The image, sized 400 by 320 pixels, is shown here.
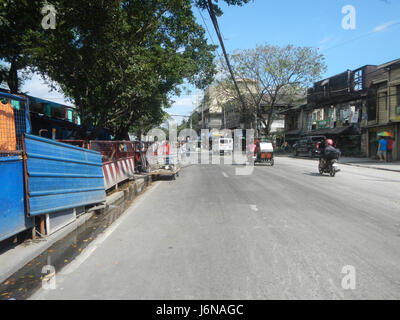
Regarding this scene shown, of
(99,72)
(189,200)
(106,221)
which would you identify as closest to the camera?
A: (106,221)

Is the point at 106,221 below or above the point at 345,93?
below

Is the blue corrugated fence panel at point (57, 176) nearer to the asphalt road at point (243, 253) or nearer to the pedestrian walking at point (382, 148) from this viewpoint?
the asphalt road at point (243, 253)

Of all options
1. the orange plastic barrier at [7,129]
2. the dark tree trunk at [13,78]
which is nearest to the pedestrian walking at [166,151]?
the dark tree trunk at [13,78]

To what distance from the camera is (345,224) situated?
5.94 metres

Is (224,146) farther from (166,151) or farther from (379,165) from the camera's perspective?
(166,151)

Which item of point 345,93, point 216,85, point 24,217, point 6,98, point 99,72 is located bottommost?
point 24,217

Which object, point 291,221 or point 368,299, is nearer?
point 368,299

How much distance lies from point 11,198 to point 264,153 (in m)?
17.5

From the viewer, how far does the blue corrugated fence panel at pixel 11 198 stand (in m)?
4.30

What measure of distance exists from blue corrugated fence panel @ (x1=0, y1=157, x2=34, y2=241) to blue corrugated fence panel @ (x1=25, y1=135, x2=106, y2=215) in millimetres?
149

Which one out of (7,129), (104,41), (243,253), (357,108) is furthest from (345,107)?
(7,129)

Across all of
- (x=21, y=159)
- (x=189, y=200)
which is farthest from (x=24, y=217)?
(x=189, y=200)

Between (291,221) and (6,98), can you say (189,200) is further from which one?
(6,98)

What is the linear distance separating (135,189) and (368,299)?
31.2ft
